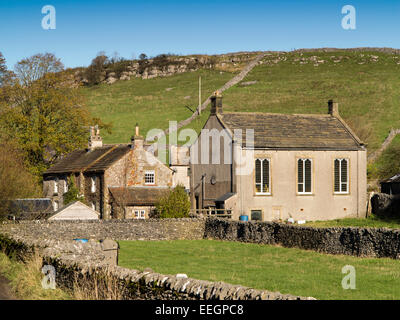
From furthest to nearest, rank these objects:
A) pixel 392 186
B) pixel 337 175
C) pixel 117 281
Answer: pixel 392 186 → pixel 337 175 → pixel 117 281

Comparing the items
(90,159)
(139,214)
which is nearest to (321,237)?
(139,214)

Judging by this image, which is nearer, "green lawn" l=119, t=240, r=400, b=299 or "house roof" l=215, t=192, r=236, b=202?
"green lawn" l=119, t=240, r=400, b=299

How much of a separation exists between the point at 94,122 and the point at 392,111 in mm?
47481

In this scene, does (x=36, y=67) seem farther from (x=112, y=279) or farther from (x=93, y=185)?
(x=112, y=279)

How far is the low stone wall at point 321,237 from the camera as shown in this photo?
28.7 meters

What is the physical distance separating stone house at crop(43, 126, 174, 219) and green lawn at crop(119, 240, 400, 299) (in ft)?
41.1

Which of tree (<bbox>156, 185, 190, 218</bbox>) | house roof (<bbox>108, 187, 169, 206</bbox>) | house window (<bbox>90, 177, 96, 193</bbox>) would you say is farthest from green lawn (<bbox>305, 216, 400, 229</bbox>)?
house window (<bbox>90, 177, 96, 193</bbox>)

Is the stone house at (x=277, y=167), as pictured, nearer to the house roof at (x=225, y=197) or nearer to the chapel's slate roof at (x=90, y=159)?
the house roof at (x=225, y=197)

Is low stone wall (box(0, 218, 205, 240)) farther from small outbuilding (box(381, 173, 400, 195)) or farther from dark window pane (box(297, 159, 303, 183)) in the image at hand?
small outbuilding (box(381, 173, 400, 195))

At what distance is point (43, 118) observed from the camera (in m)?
63.0

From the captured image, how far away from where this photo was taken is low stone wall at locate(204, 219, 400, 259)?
94.0ft

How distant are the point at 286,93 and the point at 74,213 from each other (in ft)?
247
